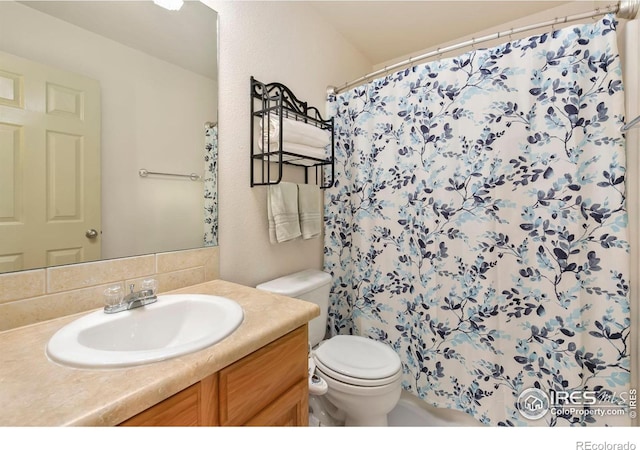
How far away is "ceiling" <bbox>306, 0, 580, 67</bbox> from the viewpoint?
158cm

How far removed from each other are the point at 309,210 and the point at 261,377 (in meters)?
0.92

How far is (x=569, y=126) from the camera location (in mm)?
1061

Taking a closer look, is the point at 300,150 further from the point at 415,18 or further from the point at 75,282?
the point at 415,18

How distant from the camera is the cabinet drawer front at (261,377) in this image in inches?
23.8

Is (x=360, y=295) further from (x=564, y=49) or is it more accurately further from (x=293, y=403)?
(x=564, y=49)

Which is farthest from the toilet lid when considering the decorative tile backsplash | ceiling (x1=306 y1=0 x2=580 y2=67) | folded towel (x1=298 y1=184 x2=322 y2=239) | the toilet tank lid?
ceiling (x1=306 y1=0 x2=580 y2=67)

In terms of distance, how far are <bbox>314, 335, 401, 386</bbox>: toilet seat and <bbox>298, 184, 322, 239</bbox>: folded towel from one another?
585 millimetres

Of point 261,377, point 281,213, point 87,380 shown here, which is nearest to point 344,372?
point 261,377

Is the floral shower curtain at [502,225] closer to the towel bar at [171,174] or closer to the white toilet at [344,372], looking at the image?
the white toilet at [344,372]

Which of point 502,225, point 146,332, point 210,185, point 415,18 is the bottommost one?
point 146,332

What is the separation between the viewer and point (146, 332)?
31.1 inches

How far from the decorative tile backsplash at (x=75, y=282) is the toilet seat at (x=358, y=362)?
699mm

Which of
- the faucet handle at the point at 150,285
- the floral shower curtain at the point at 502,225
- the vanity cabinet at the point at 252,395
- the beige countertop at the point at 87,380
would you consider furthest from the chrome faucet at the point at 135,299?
the floral shower curtain at the point at 502,225

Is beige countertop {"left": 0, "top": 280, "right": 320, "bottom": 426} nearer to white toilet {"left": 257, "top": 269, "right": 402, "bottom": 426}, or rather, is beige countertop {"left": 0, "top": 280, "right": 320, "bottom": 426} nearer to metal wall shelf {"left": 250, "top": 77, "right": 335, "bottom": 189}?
white toilet {"left": 257, "top": 269, "right": 402, "bottom": 426}
